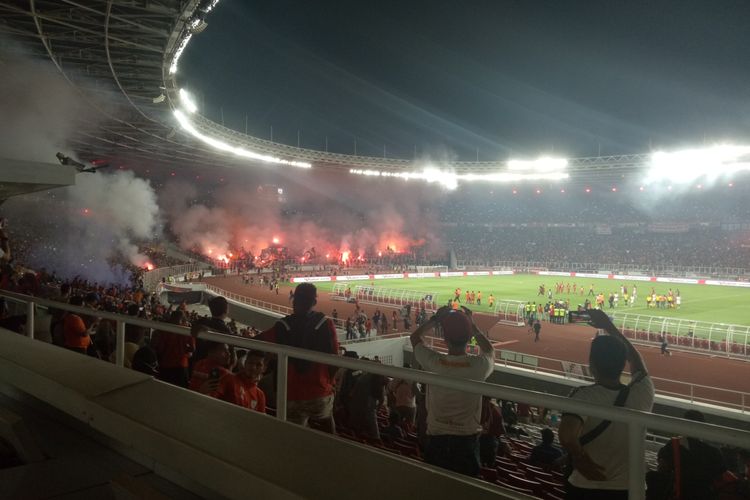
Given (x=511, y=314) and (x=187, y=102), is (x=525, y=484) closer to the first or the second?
(x=511, y=314)

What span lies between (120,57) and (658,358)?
24448 millimetres

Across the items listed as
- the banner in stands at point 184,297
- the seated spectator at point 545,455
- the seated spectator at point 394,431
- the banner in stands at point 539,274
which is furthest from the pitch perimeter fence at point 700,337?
the banner in stands at point 539,274

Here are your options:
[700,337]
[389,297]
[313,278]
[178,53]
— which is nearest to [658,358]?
[700,337]

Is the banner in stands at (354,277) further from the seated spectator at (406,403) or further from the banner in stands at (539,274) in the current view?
the seated spectator at (406,403)

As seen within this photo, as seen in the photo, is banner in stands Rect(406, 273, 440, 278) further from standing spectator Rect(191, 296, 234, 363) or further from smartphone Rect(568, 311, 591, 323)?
standing spectator Rect(191, 296, 234, 363)

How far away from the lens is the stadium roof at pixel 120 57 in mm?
16875

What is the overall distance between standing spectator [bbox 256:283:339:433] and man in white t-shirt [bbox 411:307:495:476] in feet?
2.24

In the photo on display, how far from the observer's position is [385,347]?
63.3 feet

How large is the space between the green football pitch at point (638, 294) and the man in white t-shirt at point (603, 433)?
93.9 feet

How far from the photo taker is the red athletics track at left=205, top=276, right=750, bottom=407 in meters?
16.0

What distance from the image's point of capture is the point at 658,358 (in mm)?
20031

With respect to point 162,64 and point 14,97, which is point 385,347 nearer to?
point 162,64

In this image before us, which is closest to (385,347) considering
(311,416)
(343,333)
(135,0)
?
(343,333)

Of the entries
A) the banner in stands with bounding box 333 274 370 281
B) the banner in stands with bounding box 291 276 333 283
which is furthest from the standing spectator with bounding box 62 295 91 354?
the banner in stands with bounding box 333 274 370 281
